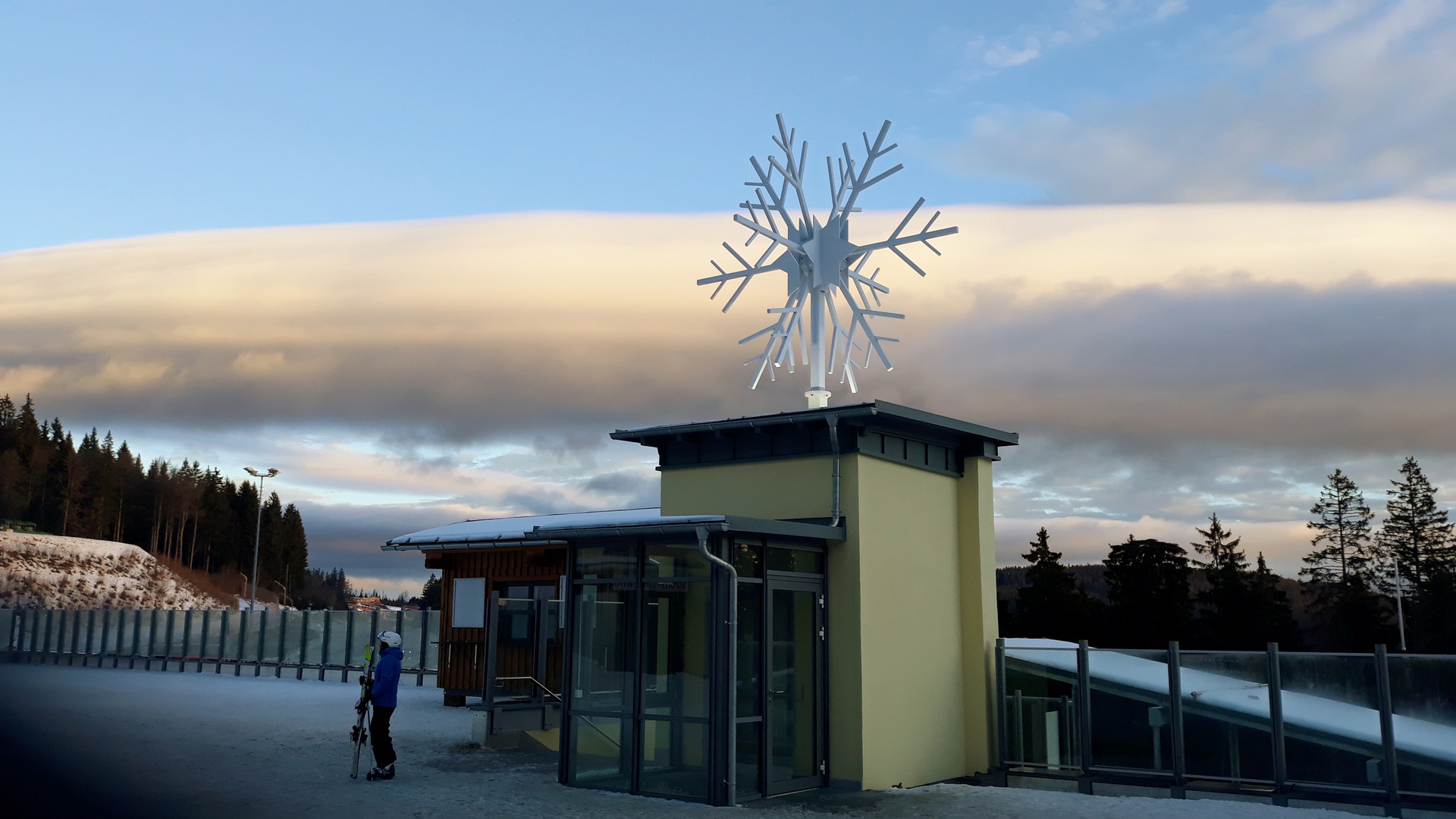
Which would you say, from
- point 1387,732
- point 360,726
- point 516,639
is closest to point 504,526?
point 516,639

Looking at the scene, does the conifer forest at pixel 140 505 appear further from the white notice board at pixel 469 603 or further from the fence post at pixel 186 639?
the white notice board at pixel 469 603

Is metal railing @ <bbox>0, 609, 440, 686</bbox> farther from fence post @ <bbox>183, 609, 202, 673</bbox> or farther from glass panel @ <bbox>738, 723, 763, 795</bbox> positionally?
glass panel @ <bbox>738, 723, 763, 795</bbox>

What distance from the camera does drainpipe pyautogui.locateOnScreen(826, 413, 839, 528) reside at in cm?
1335

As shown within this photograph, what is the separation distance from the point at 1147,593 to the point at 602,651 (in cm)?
6137

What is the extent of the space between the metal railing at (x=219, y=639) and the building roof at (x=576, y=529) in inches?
175

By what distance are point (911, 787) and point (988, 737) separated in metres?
1.69

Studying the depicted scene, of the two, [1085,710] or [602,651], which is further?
[1085,710]

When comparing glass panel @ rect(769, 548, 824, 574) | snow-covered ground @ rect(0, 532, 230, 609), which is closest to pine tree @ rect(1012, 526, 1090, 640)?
glass panel @ rect(769, 548, 824, 574)

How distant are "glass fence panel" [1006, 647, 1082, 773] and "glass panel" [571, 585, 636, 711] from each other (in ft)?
17.9

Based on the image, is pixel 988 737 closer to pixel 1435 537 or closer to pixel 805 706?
pixel 805 706

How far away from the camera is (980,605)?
590 inches

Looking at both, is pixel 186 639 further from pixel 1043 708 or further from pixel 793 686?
pixel 1043 708

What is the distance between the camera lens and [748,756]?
12242mm

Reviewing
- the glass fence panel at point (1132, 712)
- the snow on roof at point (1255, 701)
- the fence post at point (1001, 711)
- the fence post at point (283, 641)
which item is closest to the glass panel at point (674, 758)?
the fence post at point (1001, 711)
